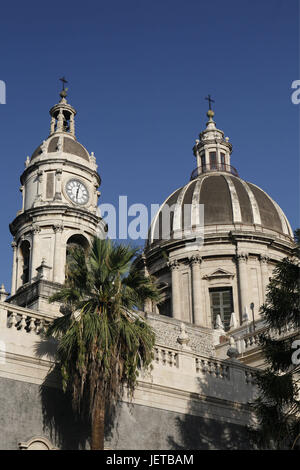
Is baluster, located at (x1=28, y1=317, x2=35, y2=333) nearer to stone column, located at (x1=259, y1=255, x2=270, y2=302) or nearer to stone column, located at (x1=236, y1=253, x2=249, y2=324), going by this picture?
stone column, located at (x1=236, y1=253, x2=249, y2=324)

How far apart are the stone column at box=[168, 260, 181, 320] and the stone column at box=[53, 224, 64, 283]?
17005 mm

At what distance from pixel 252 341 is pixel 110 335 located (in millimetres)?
17431

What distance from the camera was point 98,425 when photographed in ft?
62.2

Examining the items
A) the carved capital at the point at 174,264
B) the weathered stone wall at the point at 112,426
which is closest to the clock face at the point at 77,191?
the carved capital at the point at 174,264

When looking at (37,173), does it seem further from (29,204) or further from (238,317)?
(238,317)

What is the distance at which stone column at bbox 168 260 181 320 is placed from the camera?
52156mm

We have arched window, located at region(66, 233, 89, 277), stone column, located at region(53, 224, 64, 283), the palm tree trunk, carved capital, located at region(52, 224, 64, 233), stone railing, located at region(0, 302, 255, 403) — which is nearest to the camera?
the palm tree trunk

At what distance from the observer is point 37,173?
3938 cm

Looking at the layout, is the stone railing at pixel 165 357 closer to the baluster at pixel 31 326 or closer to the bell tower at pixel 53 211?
the baluster at pixel 31 326

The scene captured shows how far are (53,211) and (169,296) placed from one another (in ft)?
60.4

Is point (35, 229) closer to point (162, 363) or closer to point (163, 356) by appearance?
point (163, 356)

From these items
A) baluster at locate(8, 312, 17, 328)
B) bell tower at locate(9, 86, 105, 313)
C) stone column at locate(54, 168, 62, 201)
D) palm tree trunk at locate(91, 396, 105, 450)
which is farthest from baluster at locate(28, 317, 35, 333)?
stone column at locate(54, 168, 62, 201)

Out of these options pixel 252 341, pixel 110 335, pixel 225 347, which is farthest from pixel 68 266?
pixel 225 347

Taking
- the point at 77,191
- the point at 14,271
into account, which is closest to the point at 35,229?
the point at 14,271
